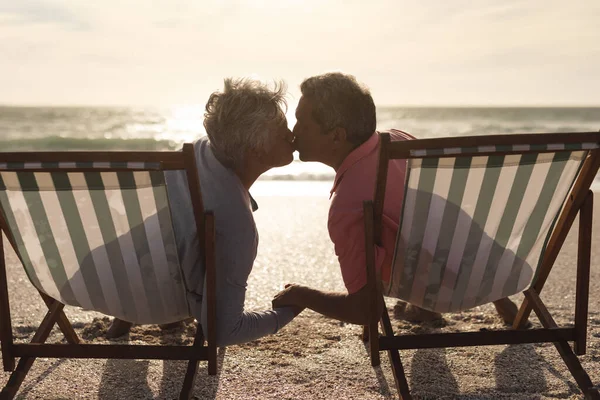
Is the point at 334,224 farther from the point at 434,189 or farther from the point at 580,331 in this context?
the point at 580,331

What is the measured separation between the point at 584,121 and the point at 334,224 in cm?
3239

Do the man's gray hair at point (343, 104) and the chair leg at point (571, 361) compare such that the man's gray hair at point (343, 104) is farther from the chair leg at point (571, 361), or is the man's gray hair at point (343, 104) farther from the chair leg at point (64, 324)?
the chair leg at point (64, 324)

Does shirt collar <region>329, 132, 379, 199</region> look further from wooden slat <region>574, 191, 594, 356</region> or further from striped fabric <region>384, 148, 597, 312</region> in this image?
wooden slat <region>574, 191, 594, 356</region>

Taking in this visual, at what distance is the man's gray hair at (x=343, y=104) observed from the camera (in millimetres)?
2570

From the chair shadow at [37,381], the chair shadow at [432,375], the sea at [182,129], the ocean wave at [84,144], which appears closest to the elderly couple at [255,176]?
the chair shadow at [432,375]

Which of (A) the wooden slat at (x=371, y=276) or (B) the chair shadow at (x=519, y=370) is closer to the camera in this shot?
Result: (A) the wooden slat at (x=371, y=276)

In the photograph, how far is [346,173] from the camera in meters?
2.53

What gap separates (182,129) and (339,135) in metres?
25.0

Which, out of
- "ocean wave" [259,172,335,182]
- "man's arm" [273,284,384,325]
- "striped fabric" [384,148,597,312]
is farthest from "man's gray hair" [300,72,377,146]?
"ocean wave" [259,172,335,182]

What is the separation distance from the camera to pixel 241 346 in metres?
3.07

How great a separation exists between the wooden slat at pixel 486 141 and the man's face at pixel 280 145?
566mm

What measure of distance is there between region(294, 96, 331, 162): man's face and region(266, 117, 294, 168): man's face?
76mm

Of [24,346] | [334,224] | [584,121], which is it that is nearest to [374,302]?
[334,224]

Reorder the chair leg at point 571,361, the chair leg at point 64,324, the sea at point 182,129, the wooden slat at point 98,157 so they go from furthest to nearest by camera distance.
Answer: the sea at point 182,129 < the chair leg at point 64,324 < the chair leg at point 571,361 < the wooden slat at point 98,157
